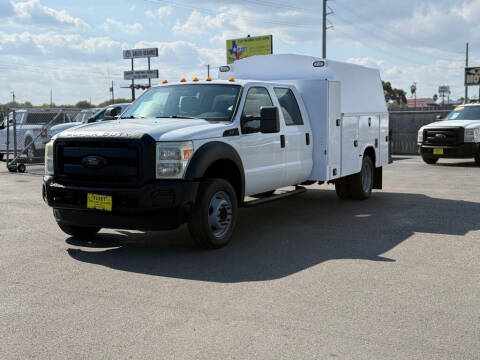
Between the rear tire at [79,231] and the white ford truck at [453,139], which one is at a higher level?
the white ford truck at [453,139]

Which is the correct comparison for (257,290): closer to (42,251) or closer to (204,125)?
(204,125)

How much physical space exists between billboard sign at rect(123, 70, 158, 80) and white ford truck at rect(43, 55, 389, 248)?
4635 cm

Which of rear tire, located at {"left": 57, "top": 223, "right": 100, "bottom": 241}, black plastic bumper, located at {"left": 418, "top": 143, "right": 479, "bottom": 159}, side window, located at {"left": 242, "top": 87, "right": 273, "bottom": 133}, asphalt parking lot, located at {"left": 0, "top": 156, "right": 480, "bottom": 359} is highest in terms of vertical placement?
side window, located at {"left": 242, "top": 87, "right": 273, "bottom": 133}

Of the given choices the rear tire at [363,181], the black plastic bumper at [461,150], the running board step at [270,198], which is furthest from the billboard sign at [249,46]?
the running board step at [270,198]

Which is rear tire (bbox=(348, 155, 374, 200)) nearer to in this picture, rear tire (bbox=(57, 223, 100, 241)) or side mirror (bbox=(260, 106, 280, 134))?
side mirror (bbox=(260, 106, 280, 134))

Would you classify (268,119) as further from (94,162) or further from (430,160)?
(430,160)

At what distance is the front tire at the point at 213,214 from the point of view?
22.2ft

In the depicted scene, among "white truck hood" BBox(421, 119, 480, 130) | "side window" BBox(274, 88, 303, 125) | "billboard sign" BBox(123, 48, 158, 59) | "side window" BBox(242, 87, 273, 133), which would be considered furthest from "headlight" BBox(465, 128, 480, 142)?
"billboard sign" BBox(123, 48, 158, 59)

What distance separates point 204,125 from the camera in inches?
282

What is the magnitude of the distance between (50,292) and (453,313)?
3.37 m

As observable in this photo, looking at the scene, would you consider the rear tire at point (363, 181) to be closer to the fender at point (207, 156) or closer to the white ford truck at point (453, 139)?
the fender at point (207, 156)

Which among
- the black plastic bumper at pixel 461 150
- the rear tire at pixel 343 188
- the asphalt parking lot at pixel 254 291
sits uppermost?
the black plastic bumper at pixel 461 150

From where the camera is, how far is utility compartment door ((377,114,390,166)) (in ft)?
39.4

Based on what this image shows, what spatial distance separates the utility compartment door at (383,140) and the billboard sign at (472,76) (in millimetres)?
38886
